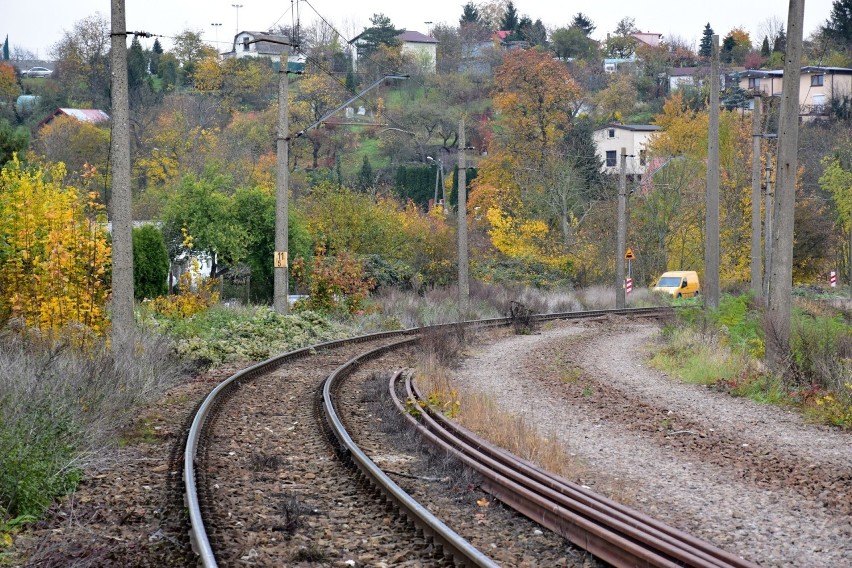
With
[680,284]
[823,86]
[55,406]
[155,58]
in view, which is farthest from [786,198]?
[155,58]

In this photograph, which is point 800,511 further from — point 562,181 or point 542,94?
point 542,94

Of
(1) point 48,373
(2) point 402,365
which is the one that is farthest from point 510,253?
(1) point 48,373

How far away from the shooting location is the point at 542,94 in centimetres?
6481

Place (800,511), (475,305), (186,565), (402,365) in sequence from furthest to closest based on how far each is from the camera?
1. (475,305)
2. (402,365)
3. (800,511)
4. (186,565)

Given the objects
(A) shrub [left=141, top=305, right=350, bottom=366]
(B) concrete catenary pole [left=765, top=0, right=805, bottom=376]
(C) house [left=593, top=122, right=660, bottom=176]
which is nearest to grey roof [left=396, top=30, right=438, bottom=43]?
(C) house [left=593, top=122, right=660, bottom=176]

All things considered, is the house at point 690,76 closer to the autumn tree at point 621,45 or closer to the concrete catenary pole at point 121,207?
the autumn tree at point 621,45

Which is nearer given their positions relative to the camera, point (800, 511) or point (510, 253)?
point (800, 511)

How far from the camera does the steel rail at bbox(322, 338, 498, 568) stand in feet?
23.0

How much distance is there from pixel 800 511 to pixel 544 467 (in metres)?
2.48

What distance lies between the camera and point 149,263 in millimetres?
31281

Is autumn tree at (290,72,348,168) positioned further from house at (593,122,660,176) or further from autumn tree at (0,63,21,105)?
autumn tree at (0,63,21,105)

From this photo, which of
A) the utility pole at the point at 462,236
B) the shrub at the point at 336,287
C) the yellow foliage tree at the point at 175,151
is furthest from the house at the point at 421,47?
the shrub at the point at 336,287

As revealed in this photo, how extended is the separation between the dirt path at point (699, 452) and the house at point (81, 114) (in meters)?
73.8

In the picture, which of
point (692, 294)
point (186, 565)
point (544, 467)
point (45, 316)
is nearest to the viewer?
point (186, 565)
